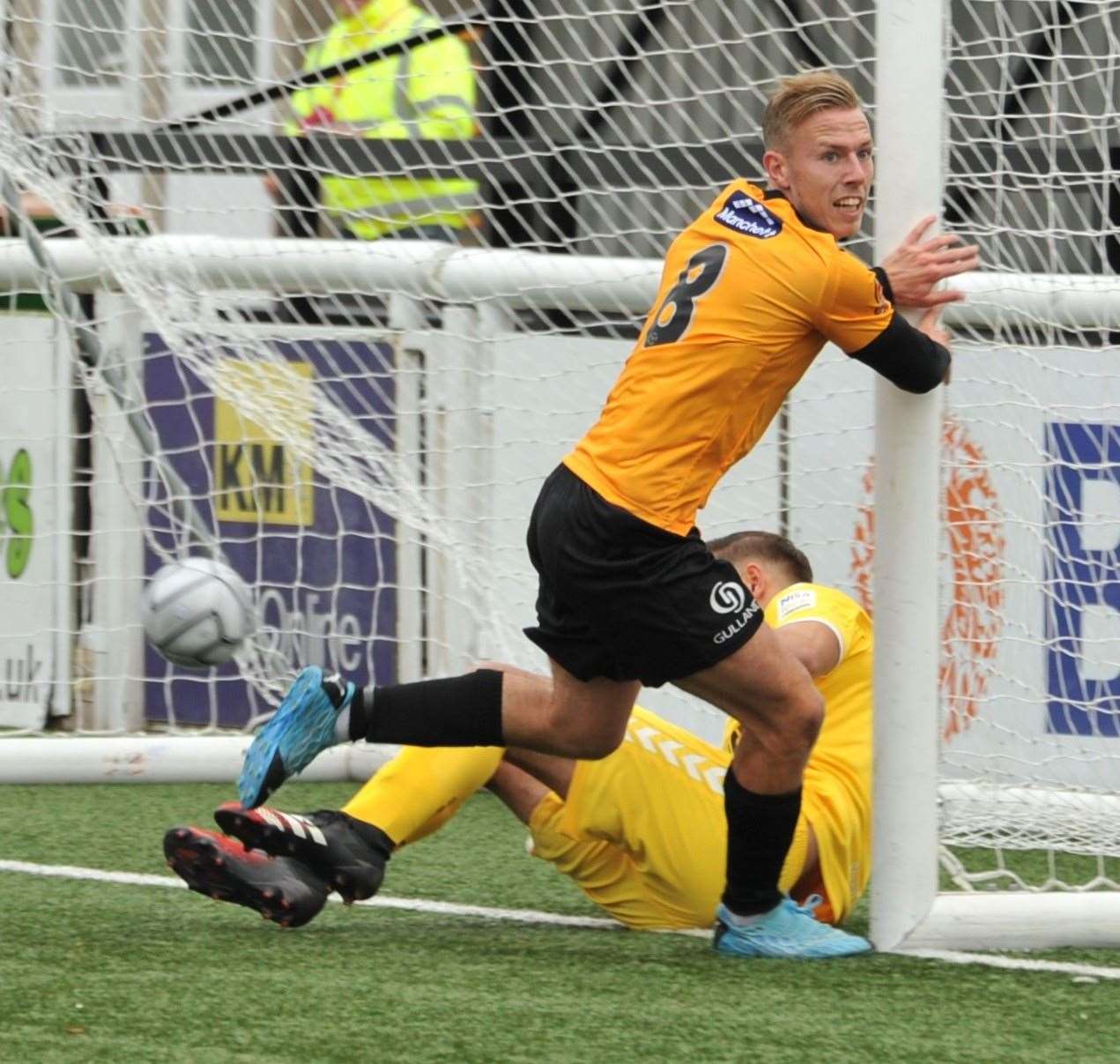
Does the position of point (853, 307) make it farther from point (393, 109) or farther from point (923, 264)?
point (393, 109)

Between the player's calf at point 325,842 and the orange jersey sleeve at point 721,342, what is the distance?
0.79 meters

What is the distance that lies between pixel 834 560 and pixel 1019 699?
0.76 m

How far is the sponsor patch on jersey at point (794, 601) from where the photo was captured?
3885 millimetres

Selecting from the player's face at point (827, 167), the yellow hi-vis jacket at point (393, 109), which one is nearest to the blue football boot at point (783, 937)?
the player's face at point (827, 167)

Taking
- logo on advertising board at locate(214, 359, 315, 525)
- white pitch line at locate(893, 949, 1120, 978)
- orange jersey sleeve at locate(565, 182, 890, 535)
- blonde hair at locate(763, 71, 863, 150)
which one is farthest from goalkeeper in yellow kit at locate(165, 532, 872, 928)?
logo on advertising board at locate(214, 359, 315, 525)

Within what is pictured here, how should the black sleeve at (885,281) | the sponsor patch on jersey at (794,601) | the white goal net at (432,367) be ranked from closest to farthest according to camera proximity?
1. the black sleeve at (885,281)
2. the sponsor patch on jersey at (794,601)
3. the white goal net at (432,367)

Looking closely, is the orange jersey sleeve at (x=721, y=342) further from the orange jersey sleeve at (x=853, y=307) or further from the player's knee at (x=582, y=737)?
the player's knee at (x=582, y=737)

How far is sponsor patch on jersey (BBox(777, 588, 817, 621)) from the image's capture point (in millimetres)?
3885

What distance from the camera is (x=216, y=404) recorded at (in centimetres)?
610

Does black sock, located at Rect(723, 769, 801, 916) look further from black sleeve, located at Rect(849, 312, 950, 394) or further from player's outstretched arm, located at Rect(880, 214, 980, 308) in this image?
player's outstretched arm, located at Rect(880, 214, 980, 308)

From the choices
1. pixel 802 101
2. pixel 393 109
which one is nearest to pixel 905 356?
pixel 802 101

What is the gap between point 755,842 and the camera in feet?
11.8

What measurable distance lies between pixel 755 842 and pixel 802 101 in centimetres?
123

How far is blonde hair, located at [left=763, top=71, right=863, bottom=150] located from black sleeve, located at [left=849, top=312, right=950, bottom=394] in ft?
1.19
